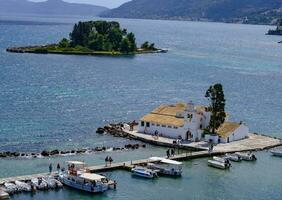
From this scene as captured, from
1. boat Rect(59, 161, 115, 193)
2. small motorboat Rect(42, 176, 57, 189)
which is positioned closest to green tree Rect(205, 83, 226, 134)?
boat Rect(59, 161, 115, 193)

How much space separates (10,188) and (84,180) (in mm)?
7291

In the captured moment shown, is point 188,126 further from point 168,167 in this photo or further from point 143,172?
point 143,172

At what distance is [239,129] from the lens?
86.7 metres

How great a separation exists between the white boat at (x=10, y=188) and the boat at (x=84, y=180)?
5346mm

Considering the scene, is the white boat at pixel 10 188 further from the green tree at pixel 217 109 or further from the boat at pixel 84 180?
the green tree at pixel 217 109

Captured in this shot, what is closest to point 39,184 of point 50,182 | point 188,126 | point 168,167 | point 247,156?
point 50,182

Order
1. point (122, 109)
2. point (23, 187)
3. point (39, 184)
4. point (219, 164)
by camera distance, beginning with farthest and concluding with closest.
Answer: point (122, 109) < point (219, 164) < point (39, 184) < point (23, 187)

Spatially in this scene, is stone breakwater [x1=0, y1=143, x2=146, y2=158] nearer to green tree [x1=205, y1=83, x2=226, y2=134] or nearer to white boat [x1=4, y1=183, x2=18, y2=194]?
green tree [x1=205, y1=83, x2=226, y2=134]

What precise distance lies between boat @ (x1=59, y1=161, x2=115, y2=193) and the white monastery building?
22961 millimetres

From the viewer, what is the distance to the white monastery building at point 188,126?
85000mm

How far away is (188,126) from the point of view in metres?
84.9

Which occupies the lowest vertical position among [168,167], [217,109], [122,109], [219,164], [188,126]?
[219,164]

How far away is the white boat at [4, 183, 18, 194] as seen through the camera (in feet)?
197

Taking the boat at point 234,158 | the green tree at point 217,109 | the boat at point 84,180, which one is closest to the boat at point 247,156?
the boat at point 234,158
